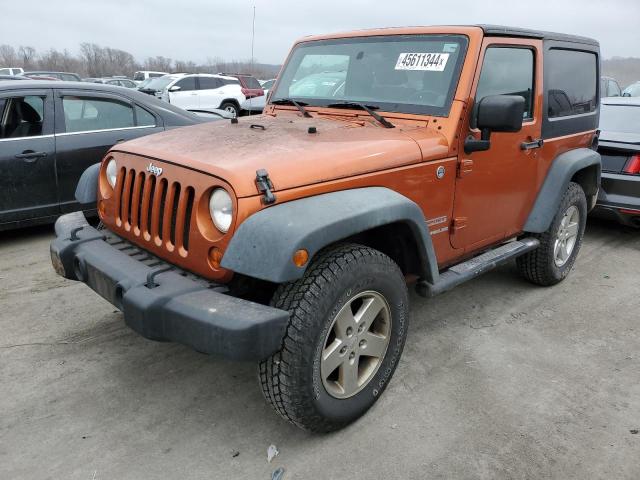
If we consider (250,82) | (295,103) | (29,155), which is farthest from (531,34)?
(250,82)

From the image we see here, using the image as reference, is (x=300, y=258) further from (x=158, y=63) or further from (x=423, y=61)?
(x=158, y=63)

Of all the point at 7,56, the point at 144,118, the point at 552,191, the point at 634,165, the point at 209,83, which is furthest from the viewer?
the point at 7,56

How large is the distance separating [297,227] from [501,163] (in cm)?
184

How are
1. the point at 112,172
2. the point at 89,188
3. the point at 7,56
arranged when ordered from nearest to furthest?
the point at 112,172 < the point at 89,188 < the point at 7,56

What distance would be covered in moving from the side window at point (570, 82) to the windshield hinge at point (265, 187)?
99.7 inches

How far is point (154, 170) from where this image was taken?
262 centimetres

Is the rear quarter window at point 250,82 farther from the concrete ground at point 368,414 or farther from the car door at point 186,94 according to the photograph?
the concrete ground at point 368,414

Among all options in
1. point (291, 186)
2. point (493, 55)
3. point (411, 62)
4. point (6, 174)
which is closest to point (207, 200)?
point (291, 186)

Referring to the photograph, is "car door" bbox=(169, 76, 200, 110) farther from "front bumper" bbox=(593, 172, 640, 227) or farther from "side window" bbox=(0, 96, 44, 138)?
"front bumper" bbox=(593, 172, 640, 227)

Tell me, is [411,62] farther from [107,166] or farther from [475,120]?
[107,166]

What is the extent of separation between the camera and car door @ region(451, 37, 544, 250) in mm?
3225

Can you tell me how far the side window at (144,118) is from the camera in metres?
5.77

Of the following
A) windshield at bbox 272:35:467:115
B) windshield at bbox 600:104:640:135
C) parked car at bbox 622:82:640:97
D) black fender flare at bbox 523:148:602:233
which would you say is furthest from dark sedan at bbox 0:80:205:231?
parked car at bbox 622:82:640:97

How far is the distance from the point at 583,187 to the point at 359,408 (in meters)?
3.22
